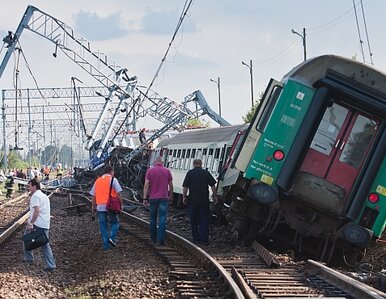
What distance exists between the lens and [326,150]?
12352 mm

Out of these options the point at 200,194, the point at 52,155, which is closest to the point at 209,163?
the point at 200,194

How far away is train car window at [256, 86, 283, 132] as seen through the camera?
490 inches

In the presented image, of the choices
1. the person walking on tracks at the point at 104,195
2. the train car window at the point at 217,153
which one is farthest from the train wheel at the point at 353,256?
the train car window at the point at 217,153

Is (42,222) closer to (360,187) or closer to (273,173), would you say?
(273,173)

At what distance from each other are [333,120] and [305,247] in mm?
2555

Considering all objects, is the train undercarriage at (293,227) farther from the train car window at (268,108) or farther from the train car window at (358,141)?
the train car window at (268,108)

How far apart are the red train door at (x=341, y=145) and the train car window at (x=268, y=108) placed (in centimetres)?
83

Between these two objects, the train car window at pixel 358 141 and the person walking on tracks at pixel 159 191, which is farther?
the person walking on tracks at pixel 159 191

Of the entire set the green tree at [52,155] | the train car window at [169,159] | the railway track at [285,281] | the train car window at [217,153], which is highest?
the train car window at [217,153]

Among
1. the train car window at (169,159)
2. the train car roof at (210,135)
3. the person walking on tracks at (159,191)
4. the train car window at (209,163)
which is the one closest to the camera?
the person walking on tracks at (159,191)

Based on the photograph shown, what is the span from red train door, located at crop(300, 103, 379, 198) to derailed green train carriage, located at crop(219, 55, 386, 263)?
0.02m

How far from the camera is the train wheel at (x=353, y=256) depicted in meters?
13.0

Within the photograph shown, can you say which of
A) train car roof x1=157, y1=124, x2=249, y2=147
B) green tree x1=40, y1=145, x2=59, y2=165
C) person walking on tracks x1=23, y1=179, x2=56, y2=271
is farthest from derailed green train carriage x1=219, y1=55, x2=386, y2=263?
green tree x1=40, y1=145, x2=59, y2=165

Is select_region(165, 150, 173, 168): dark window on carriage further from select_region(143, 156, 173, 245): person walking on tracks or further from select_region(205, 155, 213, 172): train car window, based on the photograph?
select_region(143, 156, 173, 245): person walking on tracks
